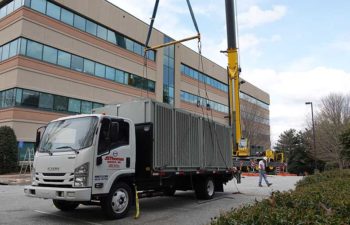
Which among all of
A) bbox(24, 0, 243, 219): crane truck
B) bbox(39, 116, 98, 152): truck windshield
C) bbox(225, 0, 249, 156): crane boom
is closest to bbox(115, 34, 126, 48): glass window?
bbox(225, 0, 249, 156): crane boom

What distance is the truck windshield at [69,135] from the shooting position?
8.93m

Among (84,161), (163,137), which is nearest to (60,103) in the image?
(163,137)

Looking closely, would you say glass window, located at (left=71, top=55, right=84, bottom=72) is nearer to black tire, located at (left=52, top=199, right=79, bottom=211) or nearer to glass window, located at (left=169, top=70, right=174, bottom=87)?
glass window, located at (left=169, top=70, right=174, bottom=87)

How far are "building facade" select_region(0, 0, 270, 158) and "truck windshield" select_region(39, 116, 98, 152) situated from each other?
13.6m

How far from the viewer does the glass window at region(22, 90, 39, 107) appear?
29625mm

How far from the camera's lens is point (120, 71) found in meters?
38.9

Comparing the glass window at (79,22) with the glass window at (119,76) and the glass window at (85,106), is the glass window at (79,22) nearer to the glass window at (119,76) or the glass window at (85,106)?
the glass window at (119,76)

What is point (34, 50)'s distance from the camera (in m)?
30.6

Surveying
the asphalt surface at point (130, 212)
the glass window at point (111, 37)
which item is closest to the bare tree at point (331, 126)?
the glass window at point (111, 37)

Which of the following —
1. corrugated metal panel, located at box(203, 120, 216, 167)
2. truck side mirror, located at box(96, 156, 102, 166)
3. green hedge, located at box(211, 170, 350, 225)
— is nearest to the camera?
green hedge, located at box(211, 170, 350, 225)

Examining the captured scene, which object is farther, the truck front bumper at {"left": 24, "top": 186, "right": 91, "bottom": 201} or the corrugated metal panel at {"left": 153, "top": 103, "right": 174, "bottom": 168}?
the corrugated metal panel at {"left": 153, "top": 103, "right": 174, "bottom": 168}

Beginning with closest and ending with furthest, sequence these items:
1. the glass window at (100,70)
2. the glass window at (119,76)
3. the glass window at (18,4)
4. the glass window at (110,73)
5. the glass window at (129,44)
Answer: the glass window at (18,4)
the glass window at (100,70)
the glass window at (110,73)
the glass window at (119,76)
the glass window at (129,44)

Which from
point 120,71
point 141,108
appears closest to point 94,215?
point 141,108

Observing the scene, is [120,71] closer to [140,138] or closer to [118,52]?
[118,52]
